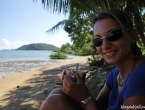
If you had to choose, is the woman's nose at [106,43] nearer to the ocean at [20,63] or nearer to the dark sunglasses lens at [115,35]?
the dark sunglasses lens at [115,35]

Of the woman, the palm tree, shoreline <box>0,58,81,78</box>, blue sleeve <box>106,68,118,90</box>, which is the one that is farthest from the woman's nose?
shoreline <box>0,58,81,78</box>

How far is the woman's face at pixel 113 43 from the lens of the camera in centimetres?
115

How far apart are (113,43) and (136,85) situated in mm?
367

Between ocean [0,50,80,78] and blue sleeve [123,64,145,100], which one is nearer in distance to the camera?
blue sleeve [123,64,145,100]

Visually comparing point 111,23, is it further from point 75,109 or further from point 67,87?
point 75,109

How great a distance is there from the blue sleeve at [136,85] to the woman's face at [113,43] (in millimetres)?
210

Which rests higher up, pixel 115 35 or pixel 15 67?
pixel 115 35

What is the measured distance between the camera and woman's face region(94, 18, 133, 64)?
1.15m

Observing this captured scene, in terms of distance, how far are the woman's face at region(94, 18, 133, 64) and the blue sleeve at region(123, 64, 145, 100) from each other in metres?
0.21

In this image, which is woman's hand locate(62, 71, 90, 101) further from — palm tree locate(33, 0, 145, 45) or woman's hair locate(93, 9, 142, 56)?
palm tree locate(33, 0, 145, 45)

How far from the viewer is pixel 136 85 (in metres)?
0.90

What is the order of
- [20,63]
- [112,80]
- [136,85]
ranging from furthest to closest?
[20,63] < [112,80] < [136,85]

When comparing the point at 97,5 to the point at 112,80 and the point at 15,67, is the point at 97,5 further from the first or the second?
the point at 15,67

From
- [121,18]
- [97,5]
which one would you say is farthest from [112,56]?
[97,5]
